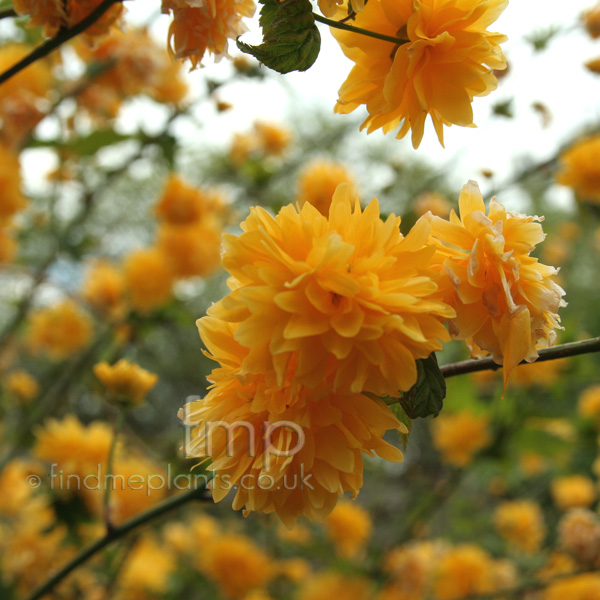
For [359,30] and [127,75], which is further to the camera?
[127,75]

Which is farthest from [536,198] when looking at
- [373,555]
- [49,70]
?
[49,70]

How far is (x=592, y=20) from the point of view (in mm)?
1342

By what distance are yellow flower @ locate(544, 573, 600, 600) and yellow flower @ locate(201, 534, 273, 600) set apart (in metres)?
0.69

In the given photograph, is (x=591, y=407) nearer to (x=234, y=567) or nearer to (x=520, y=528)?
(x=520, y=528)

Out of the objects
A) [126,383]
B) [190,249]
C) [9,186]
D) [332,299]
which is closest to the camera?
[332,299]

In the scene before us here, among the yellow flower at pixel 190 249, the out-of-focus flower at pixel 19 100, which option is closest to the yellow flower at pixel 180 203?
the yellow flower at pixel 190 249

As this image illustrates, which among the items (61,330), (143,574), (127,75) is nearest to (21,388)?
(61,330)

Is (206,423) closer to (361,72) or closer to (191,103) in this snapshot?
(361,72)

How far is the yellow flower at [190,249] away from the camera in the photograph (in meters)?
1.40

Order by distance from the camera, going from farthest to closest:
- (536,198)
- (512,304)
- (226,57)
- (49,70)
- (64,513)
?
(536,198), (49,70), (64,513), (226,57), (512,304)

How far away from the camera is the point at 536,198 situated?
4.39 m

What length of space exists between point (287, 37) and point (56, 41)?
0.18 metres

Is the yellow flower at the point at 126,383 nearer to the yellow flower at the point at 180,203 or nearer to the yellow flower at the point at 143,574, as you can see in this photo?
the yellow flower at the point at 180,203

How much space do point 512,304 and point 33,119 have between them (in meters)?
0.99
